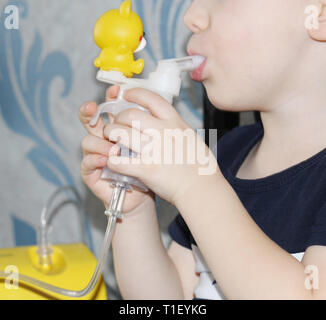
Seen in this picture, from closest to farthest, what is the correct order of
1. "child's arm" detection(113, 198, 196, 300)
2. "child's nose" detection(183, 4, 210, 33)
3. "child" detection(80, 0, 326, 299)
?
1. "child" detection(80, 0, 326, 299)
2. "child's nose" detection(183, 4, 210, 33)
3. "child's arm" detection(113, 198, 196, 300)

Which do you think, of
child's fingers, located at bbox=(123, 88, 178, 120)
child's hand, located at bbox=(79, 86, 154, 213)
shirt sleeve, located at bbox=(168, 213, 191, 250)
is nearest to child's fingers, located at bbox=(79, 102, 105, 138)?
child's hand, located at bbox=(79, 86, 154, 213)

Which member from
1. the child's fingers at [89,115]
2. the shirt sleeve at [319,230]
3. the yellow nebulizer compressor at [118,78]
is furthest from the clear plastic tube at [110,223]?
the shirt sleeve at [319,230]

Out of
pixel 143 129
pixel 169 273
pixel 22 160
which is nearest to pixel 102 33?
pixel 143 129

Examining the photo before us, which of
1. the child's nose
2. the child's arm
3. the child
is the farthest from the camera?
the child's arm

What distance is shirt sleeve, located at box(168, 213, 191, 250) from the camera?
83 centimetres

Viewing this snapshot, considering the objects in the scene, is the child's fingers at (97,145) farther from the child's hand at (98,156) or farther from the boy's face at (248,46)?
the boy's face at (248,46)

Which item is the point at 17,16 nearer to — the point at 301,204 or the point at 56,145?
the point at 56,145

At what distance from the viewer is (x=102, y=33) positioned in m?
0.59

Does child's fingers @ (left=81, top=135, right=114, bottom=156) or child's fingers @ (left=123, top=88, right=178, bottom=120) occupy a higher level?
child's fingers @ (left=123, top=88, right=178, bottom=120)

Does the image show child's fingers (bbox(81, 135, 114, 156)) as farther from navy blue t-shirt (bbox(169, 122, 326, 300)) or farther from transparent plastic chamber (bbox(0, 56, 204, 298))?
navy blue t-shirt (bbox(169, 122, 326, 300))

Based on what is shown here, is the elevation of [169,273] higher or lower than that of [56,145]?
lower

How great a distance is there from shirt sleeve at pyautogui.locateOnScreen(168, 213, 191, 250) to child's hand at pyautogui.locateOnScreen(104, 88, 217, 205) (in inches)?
10.1

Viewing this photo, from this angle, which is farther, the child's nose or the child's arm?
the child's arm

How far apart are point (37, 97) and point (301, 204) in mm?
581
